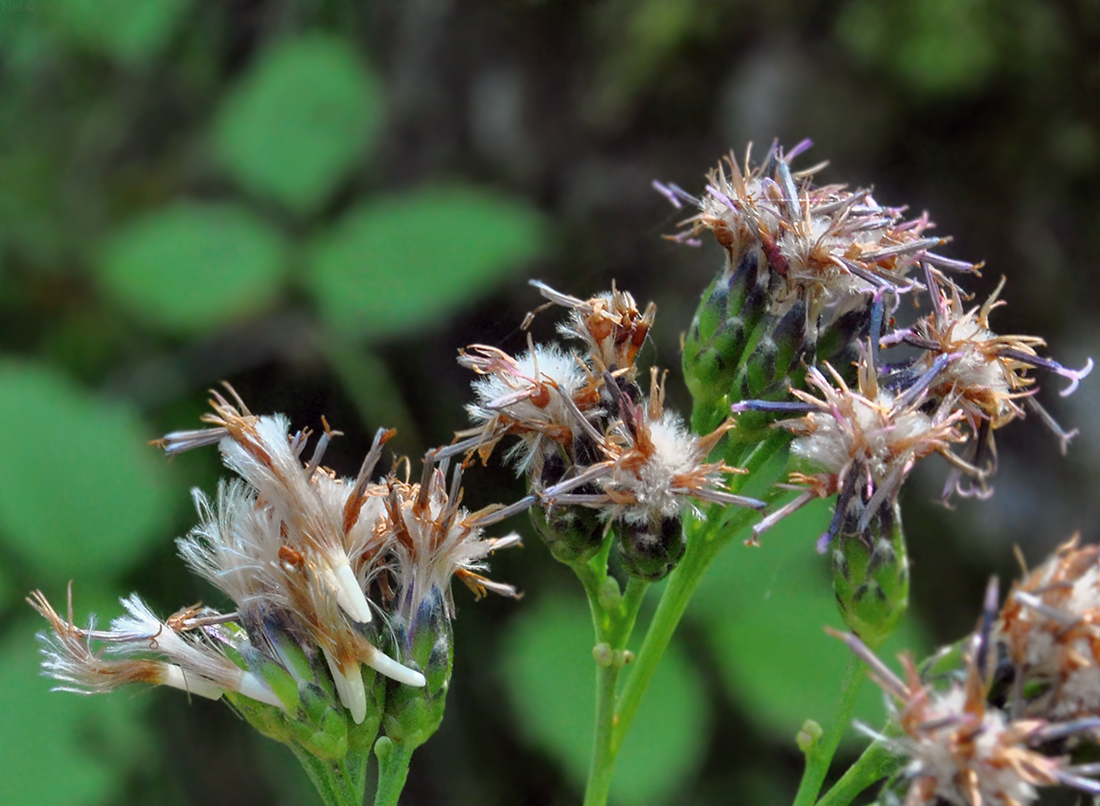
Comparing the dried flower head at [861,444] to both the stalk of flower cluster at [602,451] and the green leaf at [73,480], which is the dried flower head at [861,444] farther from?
the green leaf at [73,480]

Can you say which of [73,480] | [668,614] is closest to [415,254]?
[73,480]

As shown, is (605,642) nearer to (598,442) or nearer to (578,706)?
(598,442)

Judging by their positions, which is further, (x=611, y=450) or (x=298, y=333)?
(x=298, y=333)

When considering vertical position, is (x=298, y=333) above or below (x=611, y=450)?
below

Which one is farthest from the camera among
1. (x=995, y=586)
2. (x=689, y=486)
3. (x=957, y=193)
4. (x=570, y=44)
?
(x=570, y=44)

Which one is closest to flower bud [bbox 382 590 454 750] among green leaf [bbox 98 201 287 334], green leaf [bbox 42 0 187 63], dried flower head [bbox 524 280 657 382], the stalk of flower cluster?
the stalk of flower cluster

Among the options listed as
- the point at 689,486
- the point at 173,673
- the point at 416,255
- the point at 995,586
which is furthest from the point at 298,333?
the point at 995,586

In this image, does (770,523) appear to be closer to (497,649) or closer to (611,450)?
(611,450)
